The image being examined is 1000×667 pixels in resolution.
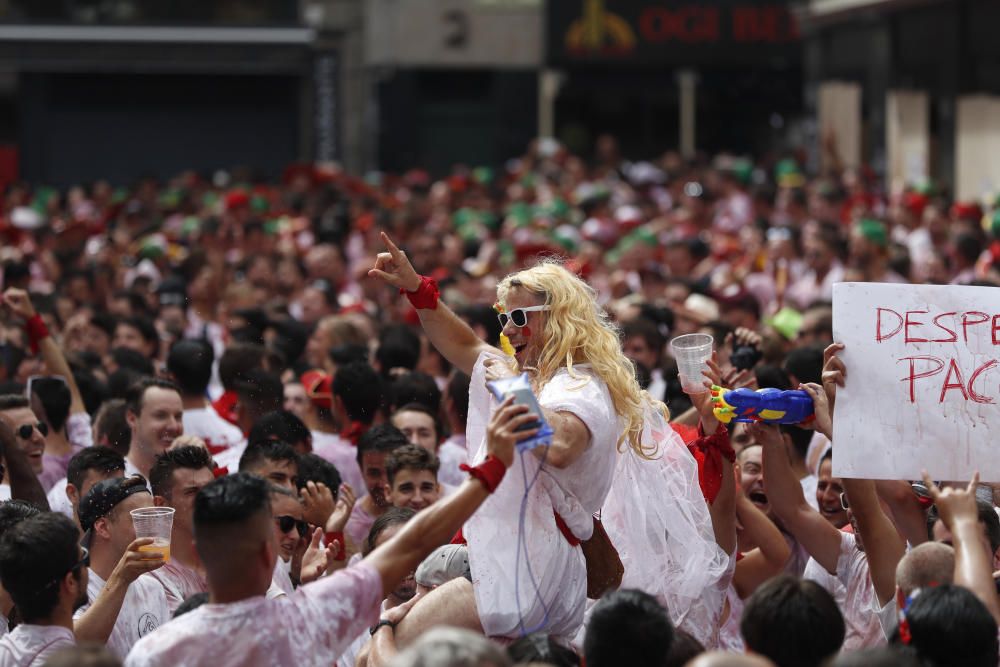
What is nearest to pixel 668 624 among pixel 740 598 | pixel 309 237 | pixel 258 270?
pixel 740 598

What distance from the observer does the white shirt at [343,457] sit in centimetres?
756

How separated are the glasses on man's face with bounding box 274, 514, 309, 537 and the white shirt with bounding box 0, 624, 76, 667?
1344mm

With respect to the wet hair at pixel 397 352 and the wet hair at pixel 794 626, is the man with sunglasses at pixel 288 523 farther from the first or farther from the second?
the wet hair at pixel 397 352

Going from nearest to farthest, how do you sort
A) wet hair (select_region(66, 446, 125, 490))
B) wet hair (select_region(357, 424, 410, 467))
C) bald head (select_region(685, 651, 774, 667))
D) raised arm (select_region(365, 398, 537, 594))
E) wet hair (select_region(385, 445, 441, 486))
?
bald head (select_region(685, 651, 774, 667)) < raised arm (select_region(365, 398, 537, 594)) < wet hair (select_region(66, 446, 125, 490)) < wet hair (select_region(385, 445, 441, 486)) < wet hair (select_region(357, 424, 410, 467))

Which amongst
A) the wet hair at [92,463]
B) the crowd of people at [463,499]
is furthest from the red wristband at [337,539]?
the wet hair at [92,463]

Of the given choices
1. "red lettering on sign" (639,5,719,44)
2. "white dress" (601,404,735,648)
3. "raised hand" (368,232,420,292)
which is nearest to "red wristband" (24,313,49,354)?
"raised hand" (368,232,420,292)

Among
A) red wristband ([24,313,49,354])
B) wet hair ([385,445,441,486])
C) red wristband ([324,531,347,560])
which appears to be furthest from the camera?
red wristband ([24,313,49,354])

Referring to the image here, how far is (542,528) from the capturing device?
509 cm

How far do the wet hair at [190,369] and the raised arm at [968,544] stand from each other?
181 inches

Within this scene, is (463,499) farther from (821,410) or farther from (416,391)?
(416,391)

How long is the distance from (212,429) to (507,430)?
159 inches

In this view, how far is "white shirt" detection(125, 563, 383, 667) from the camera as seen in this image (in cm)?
409

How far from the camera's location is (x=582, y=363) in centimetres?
528

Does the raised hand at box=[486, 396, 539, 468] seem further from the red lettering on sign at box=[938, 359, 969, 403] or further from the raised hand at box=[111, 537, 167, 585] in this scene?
the red lettering on sign at box=[938, 359, 969, 403]
